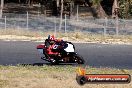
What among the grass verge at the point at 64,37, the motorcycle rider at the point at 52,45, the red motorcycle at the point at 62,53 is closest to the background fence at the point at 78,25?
the grass verge at the point at 64,37

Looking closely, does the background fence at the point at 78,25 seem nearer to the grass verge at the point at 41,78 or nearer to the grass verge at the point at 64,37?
the grass verge at the point at 64,37

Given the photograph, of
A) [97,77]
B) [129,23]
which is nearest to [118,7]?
[129,23]

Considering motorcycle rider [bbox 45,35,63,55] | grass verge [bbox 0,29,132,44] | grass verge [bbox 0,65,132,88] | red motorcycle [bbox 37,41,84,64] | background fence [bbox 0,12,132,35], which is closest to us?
red motorcycle [bbox 37,41,84,64]

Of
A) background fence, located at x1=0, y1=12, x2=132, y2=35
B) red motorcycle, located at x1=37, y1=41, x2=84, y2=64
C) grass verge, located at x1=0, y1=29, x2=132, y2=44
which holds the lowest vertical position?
grass verge, located at x1=0, y1=29, x2=132, y2=44

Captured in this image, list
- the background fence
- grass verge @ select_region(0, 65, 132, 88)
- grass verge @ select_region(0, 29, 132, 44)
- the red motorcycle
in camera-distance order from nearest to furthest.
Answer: the red motorcycle → grass verge @ select_region(0, 65, 132, 88) → grass verge @ select_region(0, 29, 132, 44) → the background fence

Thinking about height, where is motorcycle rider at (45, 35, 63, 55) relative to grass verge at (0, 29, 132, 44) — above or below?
above

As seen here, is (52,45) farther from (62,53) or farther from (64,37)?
(64,37)

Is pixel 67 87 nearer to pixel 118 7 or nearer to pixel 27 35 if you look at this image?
pixel 27 35

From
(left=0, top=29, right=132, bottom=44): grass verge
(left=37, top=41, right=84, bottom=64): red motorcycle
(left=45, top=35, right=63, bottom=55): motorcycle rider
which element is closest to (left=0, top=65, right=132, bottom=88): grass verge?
(left=37, top=41, right=84, bottom=64): red motorcycle

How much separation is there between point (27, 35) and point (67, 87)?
22.8 metres

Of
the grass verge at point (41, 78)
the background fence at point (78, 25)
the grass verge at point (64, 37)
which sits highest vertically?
the grass verge at point (41, 78)

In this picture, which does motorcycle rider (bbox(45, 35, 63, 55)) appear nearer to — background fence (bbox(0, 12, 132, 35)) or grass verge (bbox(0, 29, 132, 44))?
grass verge (bbox(0, 29, 132, 44))

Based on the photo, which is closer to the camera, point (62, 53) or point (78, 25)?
point (62, 53)

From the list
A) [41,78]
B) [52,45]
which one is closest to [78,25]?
[41,78]
